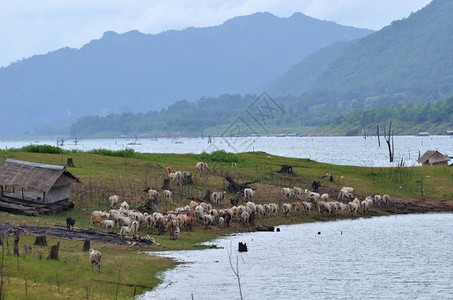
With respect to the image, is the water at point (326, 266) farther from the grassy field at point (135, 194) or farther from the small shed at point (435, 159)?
the small shed at point (435, 159)

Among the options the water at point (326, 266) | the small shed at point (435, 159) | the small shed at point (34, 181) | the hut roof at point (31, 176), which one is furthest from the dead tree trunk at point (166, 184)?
the small shed at point (435, 159)

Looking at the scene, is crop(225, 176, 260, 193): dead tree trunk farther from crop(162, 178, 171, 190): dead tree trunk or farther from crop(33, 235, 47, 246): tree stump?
crop(33, 235, 47, 246): tree stump

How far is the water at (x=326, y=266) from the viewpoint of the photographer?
93.8 feet

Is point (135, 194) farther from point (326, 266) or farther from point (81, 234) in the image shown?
point (326, 266)

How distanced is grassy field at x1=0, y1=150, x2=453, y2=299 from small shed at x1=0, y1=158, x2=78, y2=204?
4.95 feet

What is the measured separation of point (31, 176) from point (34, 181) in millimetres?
546

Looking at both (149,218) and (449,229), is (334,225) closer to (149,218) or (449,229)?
(449,229)

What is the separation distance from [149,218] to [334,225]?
14.3 metres

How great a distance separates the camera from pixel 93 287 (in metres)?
25.7

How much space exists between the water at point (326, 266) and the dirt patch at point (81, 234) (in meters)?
2.28

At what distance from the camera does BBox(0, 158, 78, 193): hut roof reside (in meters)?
42.6

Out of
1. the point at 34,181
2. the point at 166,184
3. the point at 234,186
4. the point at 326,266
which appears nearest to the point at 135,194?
the point at 166,184

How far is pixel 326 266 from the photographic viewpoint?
3456 cm

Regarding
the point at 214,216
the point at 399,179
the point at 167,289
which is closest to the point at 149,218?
the point at 214,216
